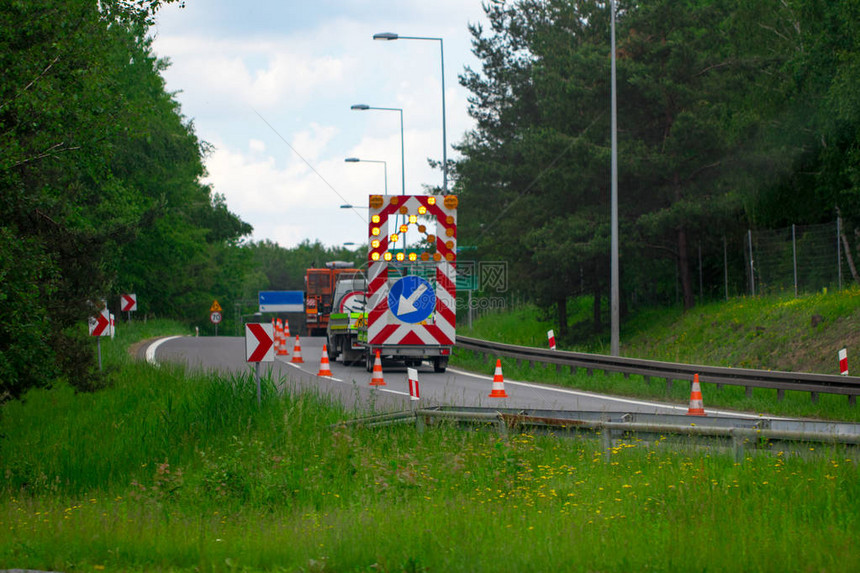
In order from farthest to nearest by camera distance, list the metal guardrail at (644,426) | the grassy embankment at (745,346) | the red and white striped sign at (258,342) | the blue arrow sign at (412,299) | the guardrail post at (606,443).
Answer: the blue arrow sign at (412,299)
the grassy embankment at (745,346)
the red and white striped sign at (258,342)
the guardrail post at (606,443)
the metal guardrail at (644,426)

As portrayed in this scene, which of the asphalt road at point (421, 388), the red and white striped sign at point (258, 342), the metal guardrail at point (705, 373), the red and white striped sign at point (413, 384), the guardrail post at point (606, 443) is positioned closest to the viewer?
the guardrail post at point (606, 443)

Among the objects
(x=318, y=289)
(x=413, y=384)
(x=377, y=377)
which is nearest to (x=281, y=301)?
(x=318, y=289)

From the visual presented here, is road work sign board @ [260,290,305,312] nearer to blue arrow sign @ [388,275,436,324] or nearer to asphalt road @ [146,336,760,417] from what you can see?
asphalt road @ [146,336,760,417]

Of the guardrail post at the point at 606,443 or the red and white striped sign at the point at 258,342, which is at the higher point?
the red and white striped sign at the point at 258,342

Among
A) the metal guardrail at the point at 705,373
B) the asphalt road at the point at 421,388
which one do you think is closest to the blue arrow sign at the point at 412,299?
the asphalt road at the point at 421,388

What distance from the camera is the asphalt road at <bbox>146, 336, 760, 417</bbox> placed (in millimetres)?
15391

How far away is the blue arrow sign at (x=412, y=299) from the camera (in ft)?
74.3

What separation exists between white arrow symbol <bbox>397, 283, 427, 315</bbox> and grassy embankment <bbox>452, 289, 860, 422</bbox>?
2.97m

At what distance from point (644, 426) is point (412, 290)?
558 inches

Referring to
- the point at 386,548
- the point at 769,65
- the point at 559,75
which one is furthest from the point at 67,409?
the point at 769,65

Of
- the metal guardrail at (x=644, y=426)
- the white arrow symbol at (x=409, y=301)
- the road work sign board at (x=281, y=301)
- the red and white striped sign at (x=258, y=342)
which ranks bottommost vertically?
the metal guardrail at (x=644, y=426)

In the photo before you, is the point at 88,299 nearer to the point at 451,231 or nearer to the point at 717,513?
the point at 451,231

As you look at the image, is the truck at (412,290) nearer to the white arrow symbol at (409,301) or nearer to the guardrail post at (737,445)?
the white arrow symbol at (409,301)

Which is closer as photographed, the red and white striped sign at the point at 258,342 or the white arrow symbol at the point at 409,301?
the red and white striped sign at the point at 258,342
